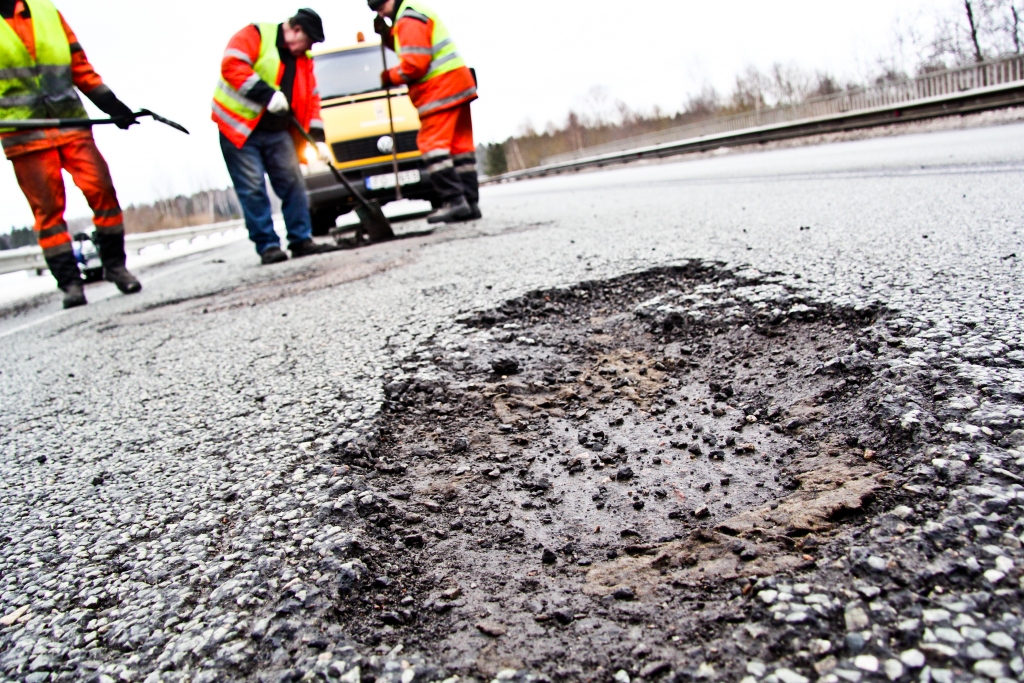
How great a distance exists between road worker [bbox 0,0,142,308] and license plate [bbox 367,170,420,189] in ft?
9.04

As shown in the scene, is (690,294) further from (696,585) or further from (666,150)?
(666,150)

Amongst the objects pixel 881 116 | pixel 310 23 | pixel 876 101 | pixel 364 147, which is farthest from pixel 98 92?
pixel 876 101

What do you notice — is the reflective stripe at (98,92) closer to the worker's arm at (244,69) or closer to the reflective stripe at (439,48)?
the worker's arm at (244,69)

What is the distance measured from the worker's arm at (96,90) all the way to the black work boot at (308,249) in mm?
1540

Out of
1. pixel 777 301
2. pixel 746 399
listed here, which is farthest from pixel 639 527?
pixel 777 301

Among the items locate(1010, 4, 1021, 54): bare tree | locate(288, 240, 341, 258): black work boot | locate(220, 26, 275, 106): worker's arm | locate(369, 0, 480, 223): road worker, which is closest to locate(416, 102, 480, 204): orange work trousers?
locate(369, 0, 480, 223): road worker

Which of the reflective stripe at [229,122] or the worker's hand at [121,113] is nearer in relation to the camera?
the worker's hand at [121,113]

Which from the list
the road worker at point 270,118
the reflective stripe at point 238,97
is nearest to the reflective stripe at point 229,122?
the road worker at point 270,118

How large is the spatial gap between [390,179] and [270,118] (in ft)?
6.16

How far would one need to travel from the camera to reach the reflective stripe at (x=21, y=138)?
4.65m

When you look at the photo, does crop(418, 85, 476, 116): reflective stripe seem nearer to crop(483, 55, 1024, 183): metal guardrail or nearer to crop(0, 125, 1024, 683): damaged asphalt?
crop(0, 125, 1024, 683): damaged asphalt

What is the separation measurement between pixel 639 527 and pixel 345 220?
7.75 m

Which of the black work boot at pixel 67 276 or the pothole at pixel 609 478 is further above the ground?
the black work boot at pixel 67 276

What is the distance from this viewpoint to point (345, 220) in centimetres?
833
